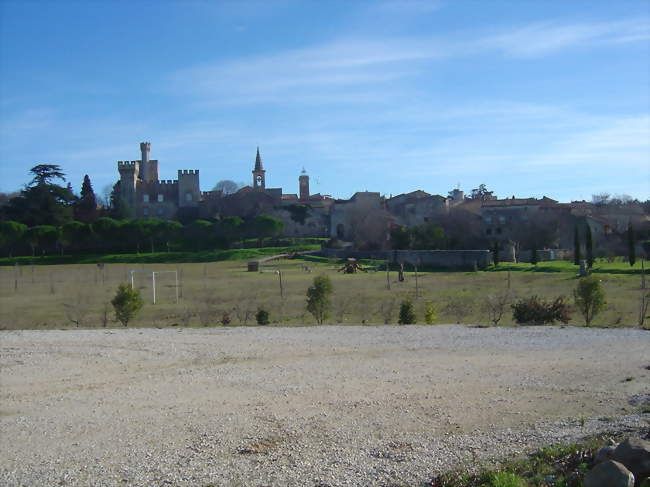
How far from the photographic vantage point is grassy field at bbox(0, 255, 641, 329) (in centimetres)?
2262

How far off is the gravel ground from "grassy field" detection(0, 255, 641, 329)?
5.49m

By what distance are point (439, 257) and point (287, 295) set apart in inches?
842

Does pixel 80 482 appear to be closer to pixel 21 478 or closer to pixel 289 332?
pixel 21 478

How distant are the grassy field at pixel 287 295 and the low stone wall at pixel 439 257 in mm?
2553

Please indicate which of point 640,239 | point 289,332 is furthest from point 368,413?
point 640,239

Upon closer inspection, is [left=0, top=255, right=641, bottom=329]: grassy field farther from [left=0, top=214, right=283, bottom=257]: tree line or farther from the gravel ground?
[left=0, top=214, right=283, bottom=257]: tree line

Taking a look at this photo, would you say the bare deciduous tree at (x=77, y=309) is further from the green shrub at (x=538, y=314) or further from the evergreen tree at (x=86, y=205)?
Result: the evergreen tree at (x=86, y=205)

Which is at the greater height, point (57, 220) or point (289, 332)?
point (57, 220)

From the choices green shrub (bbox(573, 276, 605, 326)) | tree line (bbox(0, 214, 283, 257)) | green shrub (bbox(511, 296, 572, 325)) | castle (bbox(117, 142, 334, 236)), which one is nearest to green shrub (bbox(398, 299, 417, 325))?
green shrub (bbox(511, 296, 572, 325))

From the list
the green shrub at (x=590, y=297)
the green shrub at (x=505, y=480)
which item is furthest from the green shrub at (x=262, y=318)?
the green shrub at (x=505, y=480)

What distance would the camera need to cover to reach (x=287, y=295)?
3044 centimetres

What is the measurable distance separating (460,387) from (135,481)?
5692mm

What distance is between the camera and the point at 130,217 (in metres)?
81.4

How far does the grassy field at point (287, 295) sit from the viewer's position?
22.6 meters
